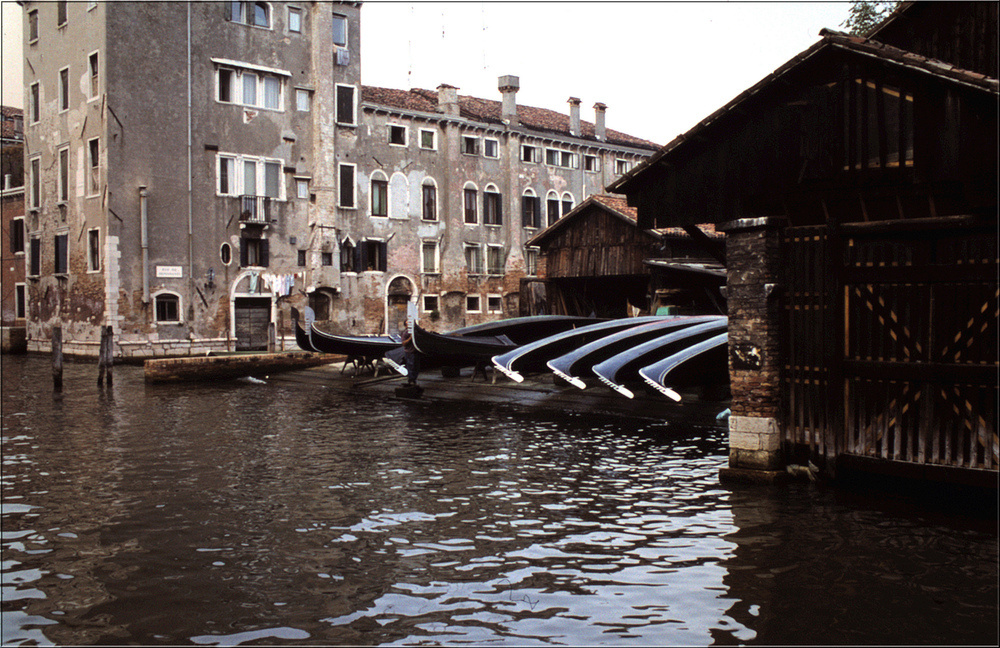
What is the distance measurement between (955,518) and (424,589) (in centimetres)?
449

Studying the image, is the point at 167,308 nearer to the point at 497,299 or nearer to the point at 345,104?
the point at 345,104

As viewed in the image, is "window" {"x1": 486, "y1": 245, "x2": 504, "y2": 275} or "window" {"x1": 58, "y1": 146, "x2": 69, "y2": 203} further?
"window" {"x1": 486, "y1": 245, "x2": 504, "y2": 275}

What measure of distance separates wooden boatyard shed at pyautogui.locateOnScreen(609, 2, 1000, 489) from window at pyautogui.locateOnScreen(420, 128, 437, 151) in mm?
28909

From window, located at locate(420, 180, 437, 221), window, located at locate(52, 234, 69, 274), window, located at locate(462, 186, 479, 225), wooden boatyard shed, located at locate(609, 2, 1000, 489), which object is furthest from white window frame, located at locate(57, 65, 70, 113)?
wooden boatyard shed, located at locate(609, 2, 1000, 489)

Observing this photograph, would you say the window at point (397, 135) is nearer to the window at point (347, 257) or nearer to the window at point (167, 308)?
the window at point (347, 257)

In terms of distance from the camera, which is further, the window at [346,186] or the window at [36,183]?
Answer: the window at [346,186]

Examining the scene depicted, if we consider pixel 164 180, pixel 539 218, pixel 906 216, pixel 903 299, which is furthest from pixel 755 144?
pixel 539 218

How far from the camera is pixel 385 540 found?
707 centimetres

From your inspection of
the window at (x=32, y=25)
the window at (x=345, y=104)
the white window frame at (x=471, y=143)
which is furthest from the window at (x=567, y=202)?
the window at (x=32, y=25)

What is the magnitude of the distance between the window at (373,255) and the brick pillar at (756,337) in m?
27.8

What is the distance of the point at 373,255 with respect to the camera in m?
36.2

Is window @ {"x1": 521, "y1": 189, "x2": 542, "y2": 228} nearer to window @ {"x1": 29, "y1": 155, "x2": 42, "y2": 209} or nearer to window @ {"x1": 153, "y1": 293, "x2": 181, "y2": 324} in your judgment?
window @ {"x1": 153, "y1": 293, "x2": 181, "y2": 324}

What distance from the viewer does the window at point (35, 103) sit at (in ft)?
112

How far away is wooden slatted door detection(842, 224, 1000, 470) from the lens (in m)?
7.36
